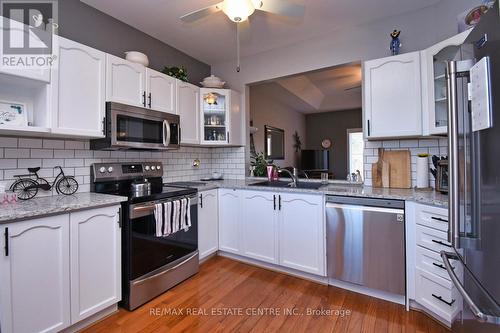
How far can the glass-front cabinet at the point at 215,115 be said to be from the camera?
10.4ft

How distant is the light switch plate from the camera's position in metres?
0.87

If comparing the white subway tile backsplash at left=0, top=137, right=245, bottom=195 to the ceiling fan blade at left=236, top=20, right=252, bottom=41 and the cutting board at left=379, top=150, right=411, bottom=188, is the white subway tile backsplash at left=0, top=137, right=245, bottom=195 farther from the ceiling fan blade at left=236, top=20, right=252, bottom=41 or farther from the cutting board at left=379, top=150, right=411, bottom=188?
the cutting board at left=379, top=150, right=411, bottom=188

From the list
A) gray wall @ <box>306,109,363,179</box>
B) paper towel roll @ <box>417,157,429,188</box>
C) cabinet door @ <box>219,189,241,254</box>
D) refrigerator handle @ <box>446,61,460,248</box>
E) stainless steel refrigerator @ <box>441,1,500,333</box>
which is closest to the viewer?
stainless steel refrigerator @ <box>441,1,500,333</box>

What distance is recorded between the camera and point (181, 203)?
2.33 meters

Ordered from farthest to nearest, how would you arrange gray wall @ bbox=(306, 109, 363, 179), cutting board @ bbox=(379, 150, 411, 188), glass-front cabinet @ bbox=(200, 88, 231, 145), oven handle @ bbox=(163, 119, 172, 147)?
1. gray wall @ bbox=(306, 109, 363, 179)
2. glass-front cabinet @ bbox=(200, 88, 231, 145)
3. oven handle @ bbox=(163, 119, 172, 147)
4. cutting board @ bbox=(379, 150, 411, 188)

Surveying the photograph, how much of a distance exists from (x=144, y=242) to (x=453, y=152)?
2.06m

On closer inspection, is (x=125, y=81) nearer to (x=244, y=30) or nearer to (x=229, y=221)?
(x=244, y=30)

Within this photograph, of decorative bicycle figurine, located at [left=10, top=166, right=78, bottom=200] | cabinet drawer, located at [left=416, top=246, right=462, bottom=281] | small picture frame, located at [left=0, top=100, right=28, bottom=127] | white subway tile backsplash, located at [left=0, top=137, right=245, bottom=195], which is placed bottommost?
cabinet drawer, located at [left=416, top=246, right=462, bottom=281]

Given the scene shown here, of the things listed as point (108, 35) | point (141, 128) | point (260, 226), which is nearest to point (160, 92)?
point (141, 128)

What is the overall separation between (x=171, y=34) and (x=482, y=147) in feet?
9.67

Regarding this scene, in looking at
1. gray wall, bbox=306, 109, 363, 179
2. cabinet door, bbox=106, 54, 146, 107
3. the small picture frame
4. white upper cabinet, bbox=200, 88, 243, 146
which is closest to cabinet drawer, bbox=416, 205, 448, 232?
white upper cabinet, bbox=200, 88, 243, 146

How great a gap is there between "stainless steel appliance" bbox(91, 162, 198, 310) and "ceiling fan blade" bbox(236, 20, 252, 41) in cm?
179

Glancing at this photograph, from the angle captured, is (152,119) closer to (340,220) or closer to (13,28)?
(13,28)

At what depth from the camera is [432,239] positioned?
1756mm
